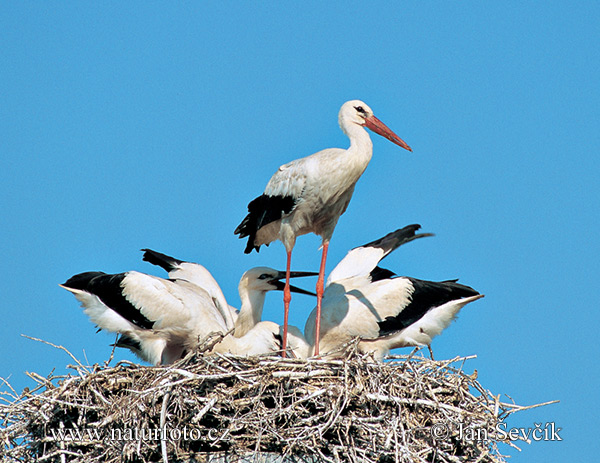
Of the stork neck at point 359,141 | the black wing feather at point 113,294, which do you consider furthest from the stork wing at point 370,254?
the black wing feather at point 113,294

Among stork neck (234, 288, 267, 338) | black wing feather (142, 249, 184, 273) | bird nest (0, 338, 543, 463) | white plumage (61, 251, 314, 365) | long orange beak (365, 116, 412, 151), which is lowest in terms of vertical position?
bird nest (0, 338, 543, 463)

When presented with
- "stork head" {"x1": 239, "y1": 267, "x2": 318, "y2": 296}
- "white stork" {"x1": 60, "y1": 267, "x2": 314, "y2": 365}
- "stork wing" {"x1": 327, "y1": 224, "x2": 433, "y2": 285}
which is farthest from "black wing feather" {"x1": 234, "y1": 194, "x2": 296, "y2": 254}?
"stork wing" {"x1": 327, "y1": 224, "x2": 433, "y2": 285}

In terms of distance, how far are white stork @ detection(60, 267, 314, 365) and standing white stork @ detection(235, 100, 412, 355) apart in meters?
0.51

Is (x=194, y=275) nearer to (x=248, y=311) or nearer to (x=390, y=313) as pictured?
(x=248, y=311)

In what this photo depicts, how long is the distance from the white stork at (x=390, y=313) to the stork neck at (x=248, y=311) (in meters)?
0.66

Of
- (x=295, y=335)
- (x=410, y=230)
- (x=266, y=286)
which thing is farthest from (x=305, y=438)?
(x=410, y=230)

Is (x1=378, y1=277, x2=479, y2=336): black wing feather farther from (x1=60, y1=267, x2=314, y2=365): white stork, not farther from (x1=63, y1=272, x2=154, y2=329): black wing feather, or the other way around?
(x1=63, y1=272, x2=154, y2=329): black wing feather

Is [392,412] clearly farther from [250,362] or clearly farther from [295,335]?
[295,335]

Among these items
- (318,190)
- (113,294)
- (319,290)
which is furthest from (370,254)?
(113,294)

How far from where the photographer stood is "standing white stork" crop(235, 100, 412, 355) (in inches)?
328

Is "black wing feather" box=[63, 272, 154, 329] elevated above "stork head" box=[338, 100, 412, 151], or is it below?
below

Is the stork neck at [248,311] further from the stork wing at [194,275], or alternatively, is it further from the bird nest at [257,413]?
the bird nest at [257,413]

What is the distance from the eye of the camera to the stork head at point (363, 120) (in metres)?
8.66

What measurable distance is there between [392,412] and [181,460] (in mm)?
1424
